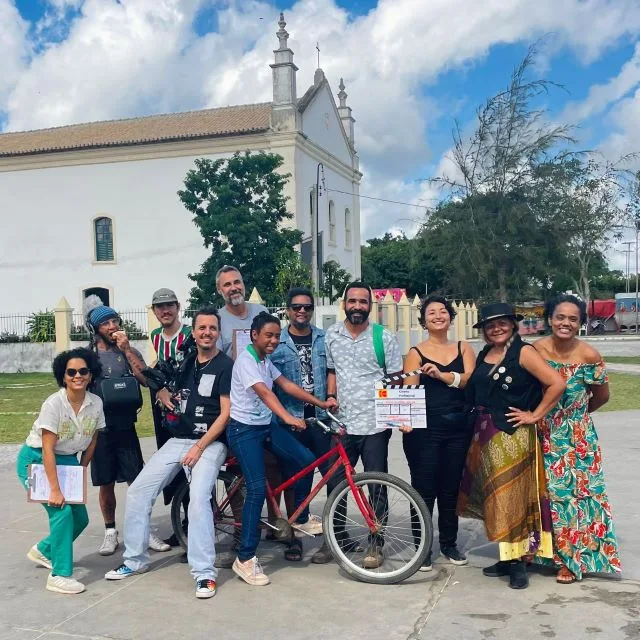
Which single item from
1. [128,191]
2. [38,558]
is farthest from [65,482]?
[128,191]

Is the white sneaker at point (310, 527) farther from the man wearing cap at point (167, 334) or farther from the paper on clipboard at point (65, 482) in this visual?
the paper on clipboard at point (65, 482)

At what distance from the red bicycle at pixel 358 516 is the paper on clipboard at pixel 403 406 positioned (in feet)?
1.03

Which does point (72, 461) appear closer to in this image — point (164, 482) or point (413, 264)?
point (164, 482)

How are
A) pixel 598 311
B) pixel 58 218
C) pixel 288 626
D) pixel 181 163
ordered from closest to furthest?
pixel 288 626
pixel 181 163
pixel 58 218
pixel 598 311

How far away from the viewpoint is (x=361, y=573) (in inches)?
179

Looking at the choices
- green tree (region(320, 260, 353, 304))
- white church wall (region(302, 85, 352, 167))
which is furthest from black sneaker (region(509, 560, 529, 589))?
white church wall (region(302, 85, 352, 167))

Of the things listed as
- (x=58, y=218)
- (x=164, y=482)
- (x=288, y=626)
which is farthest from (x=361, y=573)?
(x=58, y=218)

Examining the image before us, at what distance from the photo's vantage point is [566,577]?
4449mm

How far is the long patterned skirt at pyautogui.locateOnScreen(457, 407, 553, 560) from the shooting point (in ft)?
14.5

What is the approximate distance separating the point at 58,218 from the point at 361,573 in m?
34.3

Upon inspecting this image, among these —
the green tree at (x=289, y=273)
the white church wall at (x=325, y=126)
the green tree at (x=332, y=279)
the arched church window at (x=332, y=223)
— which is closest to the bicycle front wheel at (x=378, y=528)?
the green tree at (x=289, y=273)

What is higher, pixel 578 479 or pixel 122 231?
pixel 122 231

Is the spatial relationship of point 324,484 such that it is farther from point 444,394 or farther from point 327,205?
point 327,205

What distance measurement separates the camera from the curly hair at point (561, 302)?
→ 4.55 meters
